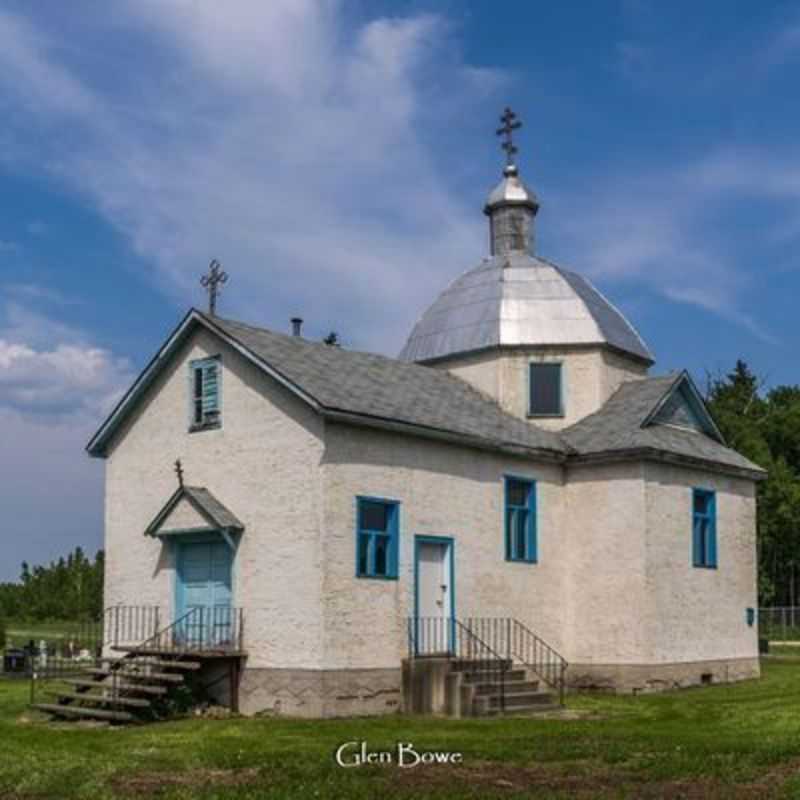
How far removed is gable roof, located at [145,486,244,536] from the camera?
20234mm

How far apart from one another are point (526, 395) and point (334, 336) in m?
19.9

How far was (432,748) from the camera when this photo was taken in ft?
46.8

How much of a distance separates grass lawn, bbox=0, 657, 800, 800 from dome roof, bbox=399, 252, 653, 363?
926 centimetres

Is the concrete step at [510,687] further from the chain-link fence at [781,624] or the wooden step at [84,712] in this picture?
the chain-link fence at [781,624]

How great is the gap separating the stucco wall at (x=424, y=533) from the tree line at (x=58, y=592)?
35.6m

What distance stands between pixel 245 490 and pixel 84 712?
421 cm

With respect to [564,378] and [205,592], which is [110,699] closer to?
[205,592]

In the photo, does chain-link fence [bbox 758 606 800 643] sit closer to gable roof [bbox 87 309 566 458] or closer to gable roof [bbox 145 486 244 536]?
gable roof [bbox 87 309 566 458]

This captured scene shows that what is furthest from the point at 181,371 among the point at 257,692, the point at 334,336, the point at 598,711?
the point at 334,336

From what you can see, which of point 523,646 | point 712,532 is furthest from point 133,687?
point 712,532

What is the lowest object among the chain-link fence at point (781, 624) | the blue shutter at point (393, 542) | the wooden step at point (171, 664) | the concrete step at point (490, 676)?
the chain-link fence at point (781, 624)

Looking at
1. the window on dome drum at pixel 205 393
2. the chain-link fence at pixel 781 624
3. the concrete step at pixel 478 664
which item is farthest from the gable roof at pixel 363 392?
the chain-link fence at pixel 781 624

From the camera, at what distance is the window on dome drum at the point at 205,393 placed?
21297 millimetres

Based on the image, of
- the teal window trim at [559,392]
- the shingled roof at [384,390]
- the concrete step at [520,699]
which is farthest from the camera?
the teal window trim at [559,392]
